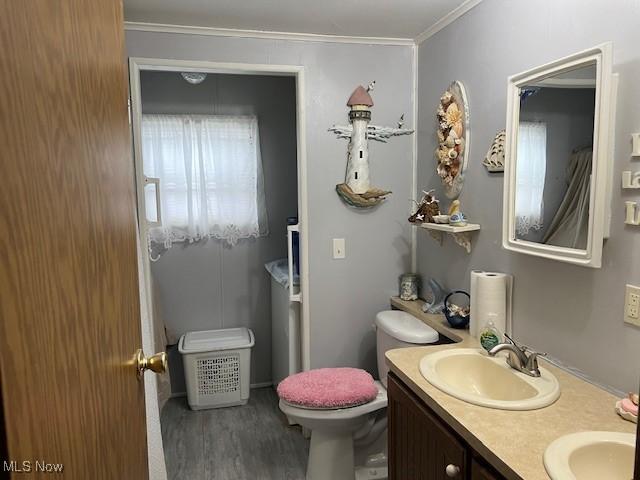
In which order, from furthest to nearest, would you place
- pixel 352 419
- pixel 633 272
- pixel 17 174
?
pixel 352 419, pixel 633 272, pixel 17 174

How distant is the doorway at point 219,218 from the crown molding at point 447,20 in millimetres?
805

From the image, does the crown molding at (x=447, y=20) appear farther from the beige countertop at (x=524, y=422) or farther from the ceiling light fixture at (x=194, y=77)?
the beige countertop at (x=524, y=422)

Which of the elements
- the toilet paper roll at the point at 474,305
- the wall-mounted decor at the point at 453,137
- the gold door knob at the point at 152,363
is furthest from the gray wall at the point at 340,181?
the gold door knob at the point at 152,363

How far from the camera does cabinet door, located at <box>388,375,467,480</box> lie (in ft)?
4.40

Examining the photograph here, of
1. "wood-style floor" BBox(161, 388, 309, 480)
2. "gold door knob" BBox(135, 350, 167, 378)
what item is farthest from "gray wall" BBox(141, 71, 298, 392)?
"gold door knob" BBox(135, 350, 167, 378)

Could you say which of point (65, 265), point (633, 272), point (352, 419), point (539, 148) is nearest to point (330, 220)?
point (352, 419)

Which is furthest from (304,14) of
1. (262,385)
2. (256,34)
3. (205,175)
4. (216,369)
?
(262,385)

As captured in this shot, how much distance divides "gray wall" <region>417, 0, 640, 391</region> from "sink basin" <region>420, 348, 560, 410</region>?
0.61 ft

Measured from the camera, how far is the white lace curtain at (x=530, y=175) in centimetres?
159

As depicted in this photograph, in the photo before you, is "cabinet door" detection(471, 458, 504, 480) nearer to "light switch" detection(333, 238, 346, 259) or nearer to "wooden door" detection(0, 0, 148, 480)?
"wooden door" detection(0, 0, 148, 480)

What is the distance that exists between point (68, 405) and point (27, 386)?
0.42 feet

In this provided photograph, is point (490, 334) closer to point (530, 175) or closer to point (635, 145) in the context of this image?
point (530, 175)

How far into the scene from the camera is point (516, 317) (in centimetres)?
184

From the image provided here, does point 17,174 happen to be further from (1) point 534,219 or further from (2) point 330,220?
(2) point 330,220
